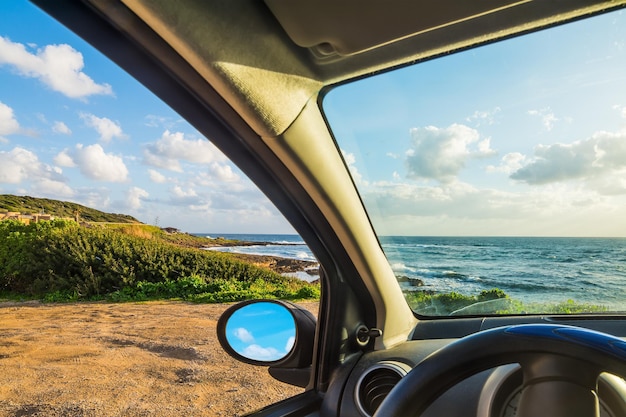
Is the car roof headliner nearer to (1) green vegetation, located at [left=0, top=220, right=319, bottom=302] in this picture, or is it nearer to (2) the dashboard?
(2) the dashboard

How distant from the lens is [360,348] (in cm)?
171

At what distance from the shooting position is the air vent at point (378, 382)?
1479 mm

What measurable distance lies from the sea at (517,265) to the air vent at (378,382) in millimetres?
397

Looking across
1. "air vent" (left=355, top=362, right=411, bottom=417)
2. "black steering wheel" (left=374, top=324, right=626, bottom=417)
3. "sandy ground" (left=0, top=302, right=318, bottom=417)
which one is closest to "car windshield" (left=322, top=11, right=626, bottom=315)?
"air vent" (left=355, top=362, right=411, bottom=417)

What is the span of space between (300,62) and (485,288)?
45.5 inches

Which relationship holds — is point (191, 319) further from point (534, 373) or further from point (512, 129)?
point (534, 373)

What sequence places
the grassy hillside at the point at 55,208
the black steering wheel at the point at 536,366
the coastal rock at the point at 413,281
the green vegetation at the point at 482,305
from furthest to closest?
1. the grassy hillside at the point at 55,208
2. the coastal rock at the point at 413,281
3. the green vegetation at the point at 482,305
4. the black steering wheel at the point at 536,366

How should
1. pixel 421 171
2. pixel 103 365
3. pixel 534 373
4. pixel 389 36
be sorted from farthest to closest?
pixel 103 365 → pixel 421 171 → pixel 389 36 → pixel 534 373

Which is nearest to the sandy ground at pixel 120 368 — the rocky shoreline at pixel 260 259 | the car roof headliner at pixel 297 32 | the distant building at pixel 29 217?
the rocky shoreline at pixel 260 259

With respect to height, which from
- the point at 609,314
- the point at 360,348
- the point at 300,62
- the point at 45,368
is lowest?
the point at 45,368

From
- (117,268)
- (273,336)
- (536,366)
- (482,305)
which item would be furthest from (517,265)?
(117,268)

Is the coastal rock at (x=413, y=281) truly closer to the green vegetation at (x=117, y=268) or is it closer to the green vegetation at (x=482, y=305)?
the green vegetation at (x=482, y=305)

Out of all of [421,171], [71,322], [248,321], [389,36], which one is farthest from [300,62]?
[71,322]

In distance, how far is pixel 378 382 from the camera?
4.96 ft
